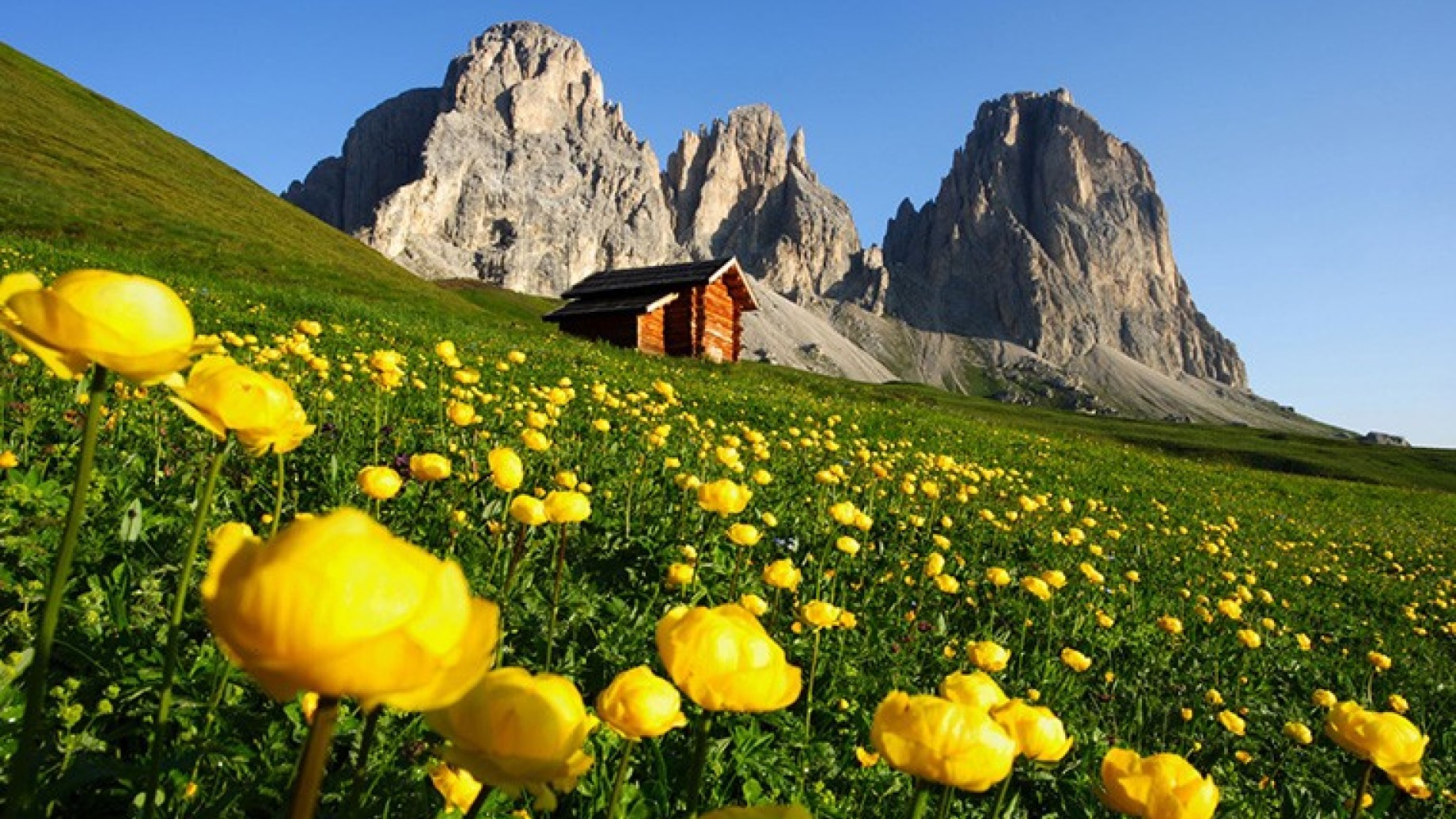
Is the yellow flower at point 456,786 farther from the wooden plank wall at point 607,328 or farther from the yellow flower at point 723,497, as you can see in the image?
the wooden plank wall at point 607,328

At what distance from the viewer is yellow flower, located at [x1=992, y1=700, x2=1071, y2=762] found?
1.64m

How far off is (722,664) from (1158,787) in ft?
3.04

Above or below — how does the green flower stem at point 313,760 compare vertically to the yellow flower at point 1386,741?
above

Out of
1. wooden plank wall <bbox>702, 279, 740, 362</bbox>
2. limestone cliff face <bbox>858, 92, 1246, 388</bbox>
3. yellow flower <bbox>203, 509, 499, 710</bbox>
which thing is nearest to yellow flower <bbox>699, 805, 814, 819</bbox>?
yellow flower <bbox>203, 509, 499, 710</bbox>

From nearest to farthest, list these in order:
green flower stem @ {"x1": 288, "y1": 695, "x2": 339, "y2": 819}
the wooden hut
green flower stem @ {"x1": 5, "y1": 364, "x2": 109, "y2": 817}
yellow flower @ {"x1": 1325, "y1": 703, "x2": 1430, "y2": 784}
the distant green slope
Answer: green flower stem @ {"x1": 288, "y1": 695, "x2": 339, "y2": 819} → green flower stem @ {"x1": 5, "y1": 364, "x2": 109, "y2": 817} → yellow flower @ {"x1": 1325, "y1": 703, "x2": 1430, "y2": 784} → the distant green slope → the wooden hut

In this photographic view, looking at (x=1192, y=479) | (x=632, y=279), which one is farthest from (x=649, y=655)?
(x=632, y=279)

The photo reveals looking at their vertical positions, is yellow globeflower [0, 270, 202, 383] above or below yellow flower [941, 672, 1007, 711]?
above

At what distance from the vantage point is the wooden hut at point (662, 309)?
1298 inches

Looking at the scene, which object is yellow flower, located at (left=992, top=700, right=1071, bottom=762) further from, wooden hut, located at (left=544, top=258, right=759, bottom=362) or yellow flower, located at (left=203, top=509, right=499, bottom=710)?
wooden hut, located at (left=544, top=258, right=759, bottom=362)

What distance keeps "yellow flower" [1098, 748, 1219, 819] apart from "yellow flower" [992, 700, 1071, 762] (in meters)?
0.11

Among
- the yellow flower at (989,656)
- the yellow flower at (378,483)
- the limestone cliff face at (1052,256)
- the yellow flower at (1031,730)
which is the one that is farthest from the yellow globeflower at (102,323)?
the limestone cliff face at (1052,256)

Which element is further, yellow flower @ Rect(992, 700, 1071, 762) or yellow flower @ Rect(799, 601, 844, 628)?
yellow flower @ Rect(799, 601, 844, 628)

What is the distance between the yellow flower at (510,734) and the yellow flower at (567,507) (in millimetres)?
1412

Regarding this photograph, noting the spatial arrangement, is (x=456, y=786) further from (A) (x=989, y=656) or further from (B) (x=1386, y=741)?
(B) (x=1386, y=741)
